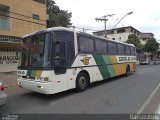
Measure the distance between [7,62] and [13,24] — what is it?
146 inches

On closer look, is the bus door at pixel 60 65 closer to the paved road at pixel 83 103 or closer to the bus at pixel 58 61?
the bus at pixel 58 61

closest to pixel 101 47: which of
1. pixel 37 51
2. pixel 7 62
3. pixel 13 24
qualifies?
pixel 37 51

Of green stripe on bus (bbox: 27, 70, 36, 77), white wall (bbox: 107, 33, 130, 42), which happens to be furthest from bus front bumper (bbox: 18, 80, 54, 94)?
white wall (bbox: 107, 33, 130, 42)

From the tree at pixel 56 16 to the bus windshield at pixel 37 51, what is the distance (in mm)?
24155

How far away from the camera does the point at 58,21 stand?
33969mm

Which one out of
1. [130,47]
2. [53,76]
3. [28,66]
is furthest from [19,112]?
[130,47]

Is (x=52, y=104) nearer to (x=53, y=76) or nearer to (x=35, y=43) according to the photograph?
(x=53, y=76)

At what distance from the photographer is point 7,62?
20.5 metres

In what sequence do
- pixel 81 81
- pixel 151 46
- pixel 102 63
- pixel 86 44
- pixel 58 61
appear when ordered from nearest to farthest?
pixel 58 61, pixel 81 81, pixel 86 44, pixel 102 63, pixel 151 46

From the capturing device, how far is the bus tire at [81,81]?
10101 millimetres

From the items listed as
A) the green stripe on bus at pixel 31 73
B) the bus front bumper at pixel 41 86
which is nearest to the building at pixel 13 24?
the green stripe on bus at pixel 31 73

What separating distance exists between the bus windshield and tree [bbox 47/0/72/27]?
2415cm

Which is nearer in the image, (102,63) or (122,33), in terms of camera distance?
(102,63)

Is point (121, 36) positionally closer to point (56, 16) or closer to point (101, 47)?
point (56, 16)
